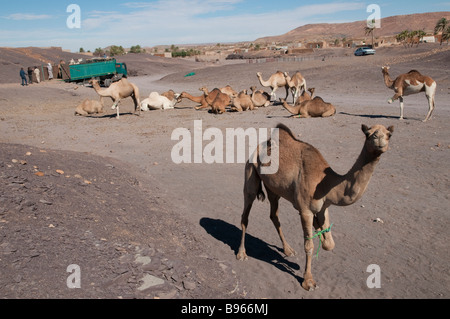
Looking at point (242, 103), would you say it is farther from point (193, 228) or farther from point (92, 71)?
point (92, 71)

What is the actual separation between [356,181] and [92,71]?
116 ft

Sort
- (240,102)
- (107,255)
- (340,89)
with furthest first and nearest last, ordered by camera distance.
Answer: (340,89)
(240,102)
(107,255)

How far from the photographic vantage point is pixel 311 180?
4.85 meters

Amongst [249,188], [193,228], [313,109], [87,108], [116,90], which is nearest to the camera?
[249,188]

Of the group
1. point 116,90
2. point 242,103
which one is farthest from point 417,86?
point 116,90

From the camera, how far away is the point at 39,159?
8.14m

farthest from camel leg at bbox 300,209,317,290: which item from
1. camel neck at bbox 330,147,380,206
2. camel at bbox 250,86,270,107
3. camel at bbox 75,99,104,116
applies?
camel at bbox 75,99,104,116

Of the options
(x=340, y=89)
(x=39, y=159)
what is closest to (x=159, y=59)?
(x=340, y=89)

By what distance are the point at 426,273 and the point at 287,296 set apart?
2011 mm

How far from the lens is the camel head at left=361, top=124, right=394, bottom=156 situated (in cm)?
391

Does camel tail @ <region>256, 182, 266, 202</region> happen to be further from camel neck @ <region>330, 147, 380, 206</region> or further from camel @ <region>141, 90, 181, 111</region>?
camel @ <region>141, 90, 181, 111</region>

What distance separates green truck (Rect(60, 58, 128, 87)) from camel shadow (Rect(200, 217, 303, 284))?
31116mm

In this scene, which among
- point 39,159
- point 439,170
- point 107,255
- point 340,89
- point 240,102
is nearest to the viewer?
point 107,255

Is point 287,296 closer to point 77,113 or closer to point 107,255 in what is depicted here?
point 107,255
